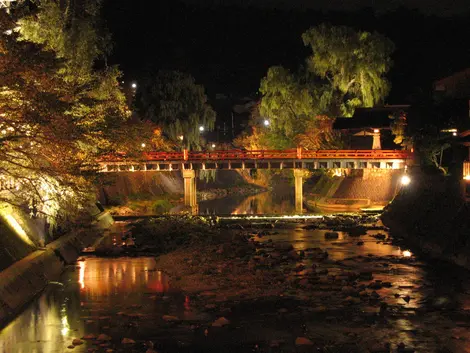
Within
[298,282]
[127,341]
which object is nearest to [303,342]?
[127,341]

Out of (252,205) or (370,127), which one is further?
(252,205)

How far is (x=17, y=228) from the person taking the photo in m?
29.2

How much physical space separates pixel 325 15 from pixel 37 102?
136 m

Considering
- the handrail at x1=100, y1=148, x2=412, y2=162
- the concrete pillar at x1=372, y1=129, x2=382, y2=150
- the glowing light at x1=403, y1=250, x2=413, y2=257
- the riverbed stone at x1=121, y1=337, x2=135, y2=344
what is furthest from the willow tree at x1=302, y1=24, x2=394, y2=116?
the riverbed stone at x1=121, y1=337, x2=135, y2=344

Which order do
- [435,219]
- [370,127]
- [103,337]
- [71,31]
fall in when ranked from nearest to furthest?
[103,337] < [435,219] < [71,31] < [370,127]

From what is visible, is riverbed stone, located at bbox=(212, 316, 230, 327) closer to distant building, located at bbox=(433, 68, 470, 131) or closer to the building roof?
distant building, located at bbox=(433, 68, 470, 131)

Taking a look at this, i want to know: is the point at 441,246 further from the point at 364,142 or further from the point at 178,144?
the point at 178,144

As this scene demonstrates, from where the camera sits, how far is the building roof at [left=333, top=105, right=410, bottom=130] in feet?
219

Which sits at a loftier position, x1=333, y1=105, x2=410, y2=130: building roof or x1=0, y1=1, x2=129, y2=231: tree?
x1=333, y1=105, x2=410, y2=130: building roof

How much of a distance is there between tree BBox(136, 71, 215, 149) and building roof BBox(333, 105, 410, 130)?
18604 millimetres

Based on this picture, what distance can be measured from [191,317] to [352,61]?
170 ft

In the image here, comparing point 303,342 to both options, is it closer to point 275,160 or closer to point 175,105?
point 275,160

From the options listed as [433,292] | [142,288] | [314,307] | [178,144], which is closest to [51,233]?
[142,288]

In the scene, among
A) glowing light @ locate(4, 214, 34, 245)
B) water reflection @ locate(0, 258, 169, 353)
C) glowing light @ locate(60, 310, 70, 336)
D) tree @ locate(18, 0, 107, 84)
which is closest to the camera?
water reflection @ locate(0, 258, 169, 353)
